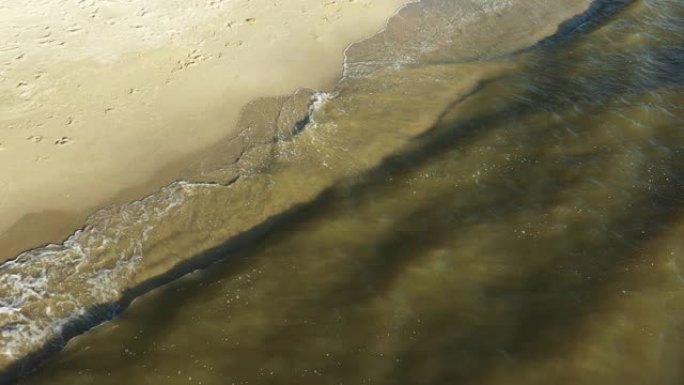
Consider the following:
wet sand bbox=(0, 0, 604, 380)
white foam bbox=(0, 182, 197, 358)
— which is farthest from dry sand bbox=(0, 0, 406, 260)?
wet sand bbox=(0, 0, 604, 380)

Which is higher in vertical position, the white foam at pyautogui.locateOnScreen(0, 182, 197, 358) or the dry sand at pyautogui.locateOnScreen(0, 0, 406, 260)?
the dry sand at pyautogui.locateOnScreen(0, 0, 406, 260)

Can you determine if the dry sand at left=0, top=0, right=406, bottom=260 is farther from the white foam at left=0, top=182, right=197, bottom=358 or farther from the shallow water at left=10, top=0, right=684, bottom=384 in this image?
the shallow water at left=10, top=0, right=684, bottom=384

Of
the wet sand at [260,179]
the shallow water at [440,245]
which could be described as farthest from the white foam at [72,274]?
the shallow water at [440,245]

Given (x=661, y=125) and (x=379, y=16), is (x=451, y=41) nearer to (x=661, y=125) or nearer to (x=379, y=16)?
(x=379, y=16)

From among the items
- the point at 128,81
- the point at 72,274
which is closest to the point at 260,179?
the point at 72,274

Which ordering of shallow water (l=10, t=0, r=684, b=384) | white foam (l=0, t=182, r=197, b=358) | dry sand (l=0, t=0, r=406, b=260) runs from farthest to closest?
1. dry sand (l=0, t=0, r=406, b=260)
2. white foam (l=0, t=182, r=197, b=358)
3. shallow water (l=10, t=0, r=684, b=384)

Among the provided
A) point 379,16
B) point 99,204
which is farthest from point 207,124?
point 379,16

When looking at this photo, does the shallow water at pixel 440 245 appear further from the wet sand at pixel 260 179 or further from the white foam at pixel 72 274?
the white foam at pixel 72 274

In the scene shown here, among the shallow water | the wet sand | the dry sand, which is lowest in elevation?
the shallow water
